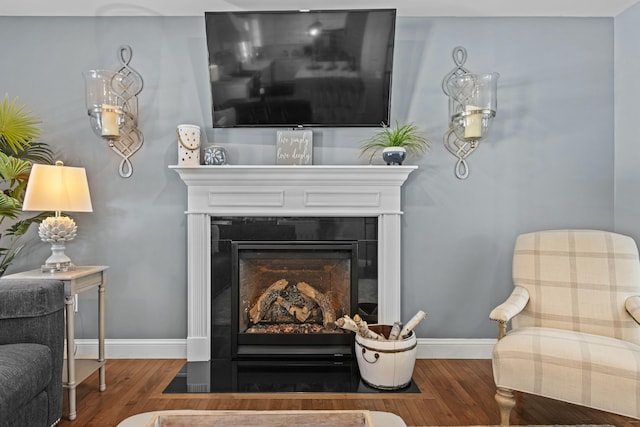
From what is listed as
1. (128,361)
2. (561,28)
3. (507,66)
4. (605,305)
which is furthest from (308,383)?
(561,28)

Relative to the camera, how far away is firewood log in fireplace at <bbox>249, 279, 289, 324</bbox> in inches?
115

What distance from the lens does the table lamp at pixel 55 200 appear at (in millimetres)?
2186

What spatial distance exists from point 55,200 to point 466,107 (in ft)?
8.28

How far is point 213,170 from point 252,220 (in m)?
0.42

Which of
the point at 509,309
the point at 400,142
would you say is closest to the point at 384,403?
the point at 509,309

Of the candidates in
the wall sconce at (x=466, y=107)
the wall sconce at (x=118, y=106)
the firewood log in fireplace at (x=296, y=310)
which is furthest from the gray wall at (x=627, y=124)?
the wall sconce at (x=118, y=106)

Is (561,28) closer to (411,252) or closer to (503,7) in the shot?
(503,7)

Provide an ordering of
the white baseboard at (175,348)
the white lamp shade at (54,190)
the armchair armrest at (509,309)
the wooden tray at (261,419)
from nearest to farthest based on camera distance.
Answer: the wooden tray at (261,419) < the armchair armrest at (509,309) < the white lamp shade at (54,190) < the white baseboard at (175,348)

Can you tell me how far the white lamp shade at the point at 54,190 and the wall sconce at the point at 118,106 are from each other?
0.47 metres

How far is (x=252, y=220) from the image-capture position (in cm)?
282

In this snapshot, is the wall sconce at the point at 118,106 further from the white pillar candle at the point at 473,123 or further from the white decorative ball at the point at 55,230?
the white pillar candle at the point at 473,123

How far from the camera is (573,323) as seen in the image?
84.7 inches

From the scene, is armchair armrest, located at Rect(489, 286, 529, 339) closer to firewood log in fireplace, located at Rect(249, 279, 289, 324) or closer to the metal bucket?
the metal bucket

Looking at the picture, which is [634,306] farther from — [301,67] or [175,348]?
[175,348]
